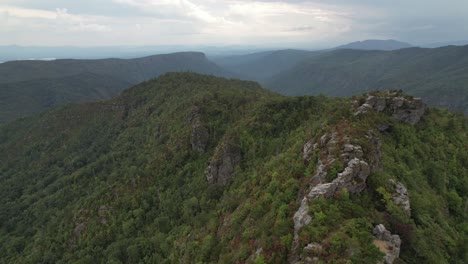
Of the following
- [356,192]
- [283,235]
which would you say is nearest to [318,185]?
[356,192]

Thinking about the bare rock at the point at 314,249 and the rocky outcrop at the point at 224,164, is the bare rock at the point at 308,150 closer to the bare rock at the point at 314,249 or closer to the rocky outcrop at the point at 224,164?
the bare rock at the point at 314,249

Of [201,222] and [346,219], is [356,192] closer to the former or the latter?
[346,219]

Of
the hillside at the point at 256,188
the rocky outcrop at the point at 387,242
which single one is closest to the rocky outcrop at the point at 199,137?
the hillside at the point at 256,188

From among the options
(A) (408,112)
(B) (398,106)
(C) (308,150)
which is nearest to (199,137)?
(C) (308,150)

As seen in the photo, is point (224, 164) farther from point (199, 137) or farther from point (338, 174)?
point (338, 174)

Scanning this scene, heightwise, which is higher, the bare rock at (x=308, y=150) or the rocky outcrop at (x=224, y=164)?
the bare rock at (x=308, y=150)

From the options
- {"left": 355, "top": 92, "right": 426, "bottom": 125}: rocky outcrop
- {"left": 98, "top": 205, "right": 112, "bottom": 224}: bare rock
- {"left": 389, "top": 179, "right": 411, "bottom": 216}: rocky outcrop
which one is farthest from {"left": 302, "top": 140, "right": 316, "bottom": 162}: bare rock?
{"left": 98, "top": 205, "right": 112, "bottom": 224}: bare rock
